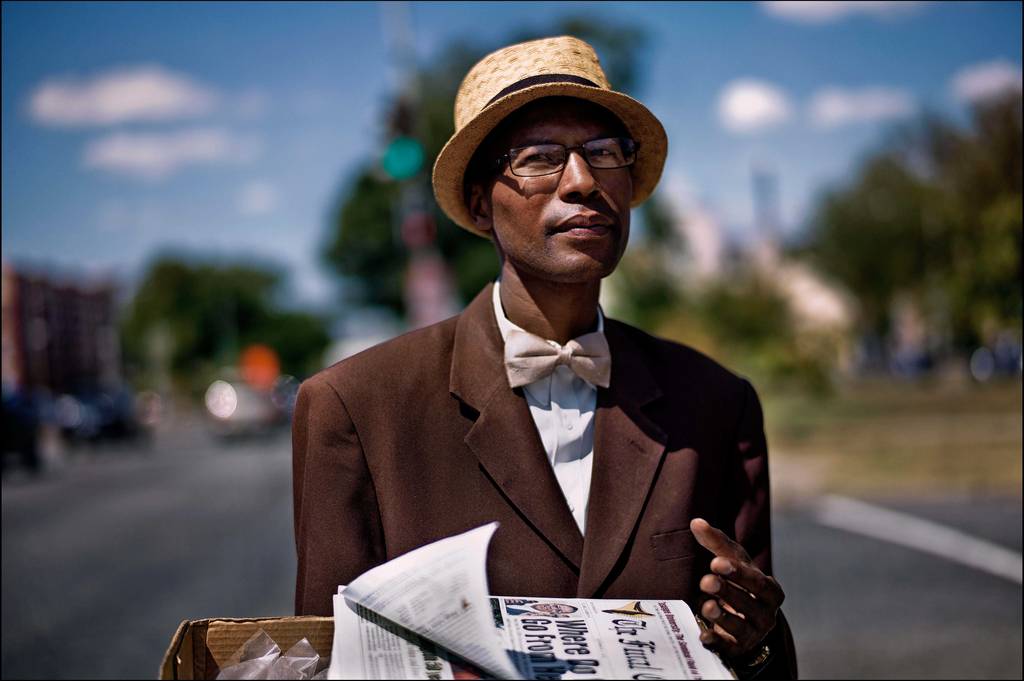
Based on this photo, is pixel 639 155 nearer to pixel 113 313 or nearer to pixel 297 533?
pixel 297 533

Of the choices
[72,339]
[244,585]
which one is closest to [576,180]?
[244,585]

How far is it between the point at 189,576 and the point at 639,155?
7.35m

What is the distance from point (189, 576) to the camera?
8922 millimetres

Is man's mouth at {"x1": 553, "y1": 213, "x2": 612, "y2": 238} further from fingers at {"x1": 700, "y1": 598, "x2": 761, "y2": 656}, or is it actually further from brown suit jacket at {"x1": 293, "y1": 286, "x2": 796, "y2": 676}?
fingers at {"x1": 700, "y1": 598, "x2": 761, "y2": 656}

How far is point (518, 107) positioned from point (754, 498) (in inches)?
38.5

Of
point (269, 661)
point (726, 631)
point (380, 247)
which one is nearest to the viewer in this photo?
point (269, 661)

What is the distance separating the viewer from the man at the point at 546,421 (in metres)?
2.09

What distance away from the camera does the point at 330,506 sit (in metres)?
2.08

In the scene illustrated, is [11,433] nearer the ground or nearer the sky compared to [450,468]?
nearer the ground

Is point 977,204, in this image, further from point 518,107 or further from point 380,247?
point 380,247

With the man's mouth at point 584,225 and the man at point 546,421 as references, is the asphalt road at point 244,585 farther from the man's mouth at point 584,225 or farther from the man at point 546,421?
the man's mouth at point 584,225

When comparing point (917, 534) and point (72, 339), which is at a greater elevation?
point (72, 339)

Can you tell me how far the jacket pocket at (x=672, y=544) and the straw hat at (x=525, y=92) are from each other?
907 mm

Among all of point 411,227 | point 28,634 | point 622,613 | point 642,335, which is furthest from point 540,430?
point 411,227
